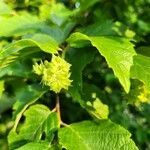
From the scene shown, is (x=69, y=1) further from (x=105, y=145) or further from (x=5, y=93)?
(x=105, y=145)

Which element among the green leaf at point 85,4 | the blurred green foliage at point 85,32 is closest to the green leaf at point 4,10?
the blurred green foliage at point 85,32

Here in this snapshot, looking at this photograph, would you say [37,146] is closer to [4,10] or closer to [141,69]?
[141,69]

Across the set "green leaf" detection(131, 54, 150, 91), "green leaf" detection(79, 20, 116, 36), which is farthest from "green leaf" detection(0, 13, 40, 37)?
"green leaf" detection(131, 54, 150, 91)

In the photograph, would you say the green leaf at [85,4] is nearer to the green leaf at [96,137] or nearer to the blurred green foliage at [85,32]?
the blurred green foliage at [85,32]

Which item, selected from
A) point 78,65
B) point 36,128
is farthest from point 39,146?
point 78,65

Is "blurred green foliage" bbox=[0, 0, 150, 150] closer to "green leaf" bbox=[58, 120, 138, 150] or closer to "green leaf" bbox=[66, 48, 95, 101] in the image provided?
"green leaf" bbox=[66, 48, 95, 101]
